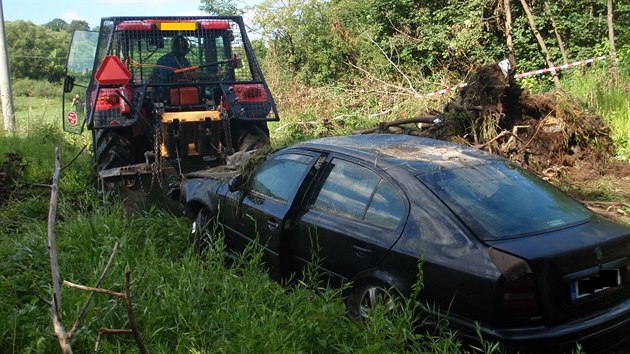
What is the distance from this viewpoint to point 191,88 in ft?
24.5

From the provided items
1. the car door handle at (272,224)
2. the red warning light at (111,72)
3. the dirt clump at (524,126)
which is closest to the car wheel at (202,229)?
the car door handle at (272,224)

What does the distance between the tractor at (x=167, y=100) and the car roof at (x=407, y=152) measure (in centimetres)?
252

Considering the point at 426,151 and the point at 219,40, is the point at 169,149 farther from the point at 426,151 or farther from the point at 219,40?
the point at 426,151

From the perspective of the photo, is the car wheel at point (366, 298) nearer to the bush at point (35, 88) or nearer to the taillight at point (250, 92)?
the taillight at point (250, 92)

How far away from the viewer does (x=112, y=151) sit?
742 centimetres

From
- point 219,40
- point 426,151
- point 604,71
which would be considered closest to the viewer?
point 426,151

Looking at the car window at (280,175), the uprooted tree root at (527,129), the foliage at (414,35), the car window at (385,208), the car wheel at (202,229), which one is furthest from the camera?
the foliage at (414,35)

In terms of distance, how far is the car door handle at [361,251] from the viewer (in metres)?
3.70

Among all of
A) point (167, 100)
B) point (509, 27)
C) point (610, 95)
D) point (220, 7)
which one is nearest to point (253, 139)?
point (167, 100)

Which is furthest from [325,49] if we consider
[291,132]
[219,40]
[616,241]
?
[616,241]

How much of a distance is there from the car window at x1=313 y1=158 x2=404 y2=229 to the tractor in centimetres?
269

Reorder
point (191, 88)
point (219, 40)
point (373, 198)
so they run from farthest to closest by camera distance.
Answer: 1. point (219, 40)
2. point (191, 88)
3. point (373, 198)

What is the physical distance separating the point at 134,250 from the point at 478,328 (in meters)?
2.88

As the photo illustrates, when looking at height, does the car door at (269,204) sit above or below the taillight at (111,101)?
below
